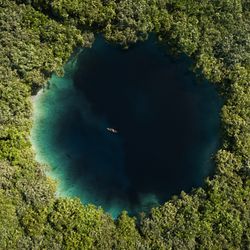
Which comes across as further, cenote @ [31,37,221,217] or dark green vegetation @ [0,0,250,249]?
cenote @ [31,37,221,217]

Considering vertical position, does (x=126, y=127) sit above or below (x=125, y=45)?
below

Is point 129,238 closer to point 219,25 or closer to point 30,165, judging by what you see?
point 30,165

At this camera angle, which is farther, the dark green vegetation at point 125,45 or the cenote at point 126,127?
the cenote at point 126,127

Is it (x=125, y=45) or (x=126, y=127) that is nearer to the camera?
(x=126, y=127)
